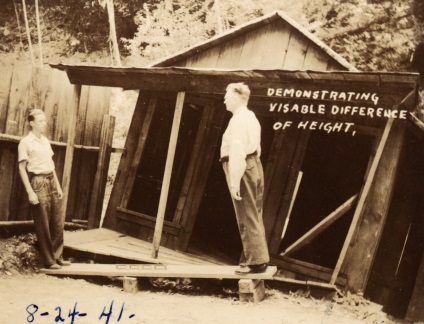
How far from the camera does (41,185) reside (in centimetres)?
600

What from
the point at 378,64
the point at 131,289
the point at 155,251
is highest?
the point at 378,64

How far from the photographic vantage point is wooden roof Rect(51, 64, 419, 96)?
5.06 m

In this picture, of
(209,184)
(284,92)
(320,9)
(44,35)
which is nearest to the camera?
(284,92)

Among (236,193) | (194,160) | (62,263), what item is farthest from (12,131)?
(236,193)

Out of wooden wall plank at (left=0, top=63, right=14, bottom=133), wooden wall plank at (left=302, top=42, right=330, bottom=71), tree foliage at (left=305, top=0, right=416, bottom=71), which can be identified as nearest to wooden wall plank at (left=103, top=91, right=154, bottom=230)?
wooden wall plank at (left=0, top=63, right=14, bottom=133)

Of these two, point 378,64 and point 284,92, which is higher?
point 378,64

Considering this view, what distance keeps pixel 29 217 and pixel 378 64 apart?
9677 millimetres

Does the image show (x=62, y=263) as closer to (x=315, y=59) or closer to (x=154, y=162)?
(x=154, y=162)

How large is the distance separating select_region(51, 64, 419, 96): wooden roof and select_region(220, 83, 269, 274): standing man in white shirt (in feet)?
1.26

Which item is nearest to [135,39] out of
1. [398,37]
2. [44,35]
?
[44,35]

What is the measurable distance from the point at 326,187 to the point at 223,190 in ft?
7.90

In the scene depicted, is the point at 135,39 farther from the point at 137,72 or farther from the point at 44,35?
the point at 137,72

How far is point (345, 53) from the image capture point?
12430 millimetres

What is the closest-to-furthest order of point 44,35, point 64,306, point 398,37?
point 64,306 → point 398,37 → point 44,35
